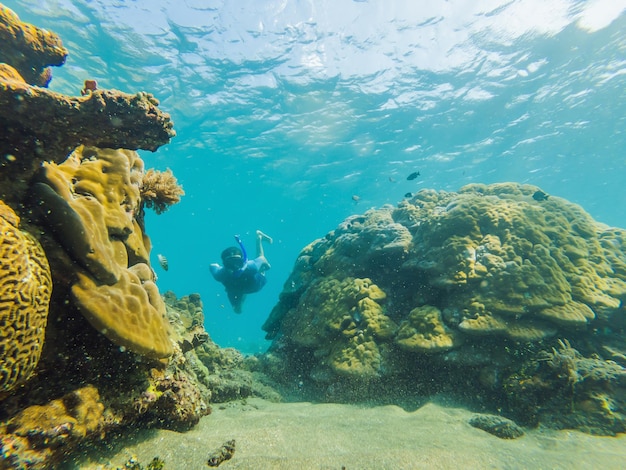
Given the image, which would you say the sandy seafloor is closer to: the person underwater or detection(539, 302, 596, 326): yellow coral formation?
detection(539, 302, 596, 326): yellow coral formation

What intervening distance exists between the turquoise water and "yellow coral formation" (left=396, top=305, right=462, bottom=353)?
1589 cm

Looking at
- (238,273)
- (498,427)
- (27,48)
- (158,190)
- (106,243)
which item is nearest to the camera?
(106,243)

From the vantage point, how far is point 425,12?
15258 millimetres

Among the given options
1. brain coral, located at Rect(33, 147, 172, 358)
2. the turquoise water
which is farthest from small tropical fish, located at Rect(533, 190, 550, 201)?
the turquoise water

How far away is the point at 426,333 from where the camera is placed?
567 centimetres

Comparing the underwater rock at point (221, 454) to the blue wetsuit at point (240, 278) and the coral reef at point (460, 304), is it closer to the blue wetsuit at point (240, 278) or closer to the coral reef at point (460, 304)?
the coral reef at point (460, 304)

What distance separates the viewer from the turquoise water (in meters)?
15.4

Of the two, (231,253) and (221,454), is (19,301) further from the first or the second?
(231,253)

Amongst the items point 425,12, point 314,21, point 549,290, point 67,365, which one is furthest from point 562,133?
point 67,365

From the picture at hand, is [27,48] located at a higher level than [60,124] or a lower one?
higher

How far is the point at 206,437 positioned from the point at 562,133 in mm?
32857

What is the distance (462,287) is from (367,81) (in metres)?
17.6

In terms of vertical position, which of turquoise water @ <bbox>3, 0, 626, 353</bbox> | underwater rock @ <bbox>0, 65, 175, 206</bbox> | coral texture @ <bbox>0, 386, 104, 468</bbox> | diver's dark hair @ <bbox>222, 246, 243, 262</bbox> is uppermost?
turquoise water @ <bbox>3, 0, 626, 353</bbox>

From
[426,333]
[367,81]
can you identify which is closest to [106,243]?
[426,333]
